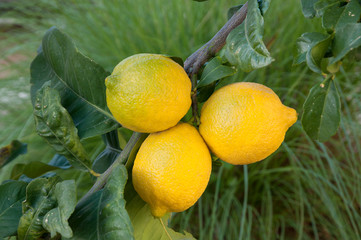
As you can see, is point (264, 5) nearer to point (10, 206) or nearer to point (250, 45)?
point (250, 45)

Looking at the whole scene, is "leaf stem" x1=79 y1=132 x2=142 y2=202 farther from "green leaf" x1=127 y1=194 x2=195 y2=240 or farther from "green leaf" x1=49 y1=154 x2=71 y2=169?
"green leaf" x1=49 y1=154 x2=71 y2=169

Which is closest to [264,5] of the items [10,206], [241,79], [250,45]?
[250,45]

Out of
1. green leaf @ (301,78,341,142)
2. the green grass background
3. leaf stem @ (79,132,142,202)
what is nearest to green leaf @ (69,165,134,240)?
leaf stem @ (79,132,142,202)

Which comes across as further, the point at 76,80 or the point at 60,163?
the point at 60,163

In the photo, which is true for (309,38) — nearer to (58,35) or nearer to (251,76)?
(58,35)

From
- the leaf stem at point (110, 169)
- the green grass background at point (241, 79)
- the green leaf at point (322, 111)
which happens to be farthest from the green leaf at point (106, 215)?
the green grass background at point (241, 79)

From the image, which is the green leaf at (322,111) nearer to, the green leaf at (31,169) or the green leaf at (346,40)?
the green leaf at (346,40)
